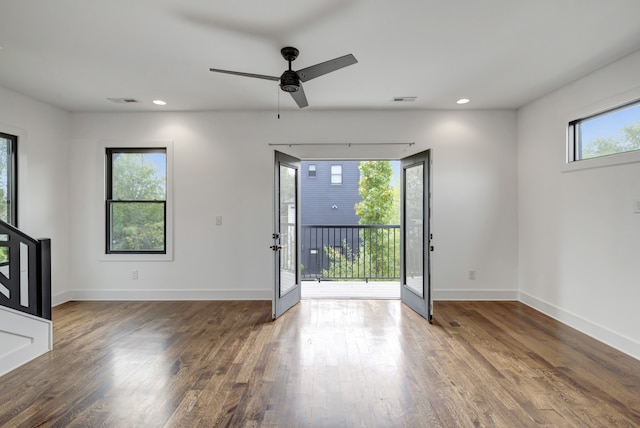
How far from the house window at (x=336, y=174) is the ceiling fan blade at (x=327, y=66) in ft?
22.4

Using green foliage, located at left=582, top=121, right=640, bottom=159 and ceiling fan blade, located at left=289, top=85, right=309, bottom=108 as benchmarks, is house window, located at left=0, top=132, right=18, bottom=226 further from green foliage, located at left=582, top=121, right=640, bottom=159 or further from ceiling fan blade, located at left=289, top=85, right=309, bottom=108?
green foliage, located at left=582, top=121, right=640, bottom=159

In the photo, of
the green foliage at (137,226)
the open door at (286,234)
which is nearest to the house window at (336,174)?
the open door at (286,234)

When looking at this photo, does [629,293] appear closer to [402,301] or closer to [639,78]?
[639,78]

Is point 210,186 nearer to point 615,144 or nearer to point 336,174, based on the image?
point 615,144

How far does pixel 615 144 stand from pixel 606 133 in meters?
0.16

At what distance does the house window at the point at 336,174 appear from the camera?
9438 mm

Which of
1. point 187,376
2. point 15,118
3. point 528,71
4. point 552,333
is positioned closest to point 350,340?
point 187,376

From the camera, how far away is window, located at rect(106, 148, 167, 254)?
4668mm

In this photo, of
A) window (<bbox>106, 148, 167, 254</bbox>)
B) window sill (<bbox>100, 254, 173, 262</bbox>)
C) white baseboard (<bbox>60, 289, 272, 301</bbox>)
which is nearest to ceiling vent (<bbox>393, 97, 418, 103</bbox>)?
white baseboard (<bbox>60, 289, 272, 301</bbox>)

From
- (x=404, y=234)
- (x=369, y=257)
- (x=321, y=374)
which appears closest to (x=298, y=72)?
(x=321, y=374)

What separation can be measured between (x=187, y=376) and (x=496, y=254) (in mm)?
4084

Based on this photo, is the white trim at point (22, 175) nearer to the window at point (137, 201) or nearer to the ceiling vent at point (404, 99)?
the window at point (137, 201)

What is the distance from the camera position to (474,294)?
14.9 ft

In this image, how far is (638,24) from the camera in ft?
7.97
